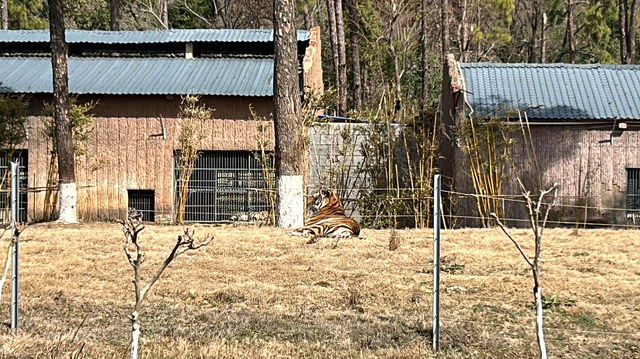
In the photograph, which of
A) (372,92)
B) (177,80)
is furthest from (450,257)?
(372,92)

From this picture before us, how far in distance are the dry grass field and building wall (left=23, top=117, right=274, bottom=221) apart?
602cm

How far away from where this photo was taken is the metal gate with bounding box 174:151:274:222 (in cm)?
1930

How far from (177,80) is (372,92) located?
67.9 ft

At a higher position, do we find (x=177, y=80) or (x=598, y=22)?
(x=598, y=22)

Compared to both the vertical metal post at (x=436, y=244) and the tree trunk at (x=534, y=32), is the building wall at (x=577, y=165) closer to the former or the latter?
the vertical metal post at (x=436, y=244)

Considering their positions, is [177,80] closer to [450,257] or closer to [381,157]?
[381,157]

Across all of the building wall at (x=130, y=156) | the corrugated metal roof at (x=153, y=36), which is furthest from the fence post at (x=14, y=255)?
the corrugated metal roof at (x=153, y=36)

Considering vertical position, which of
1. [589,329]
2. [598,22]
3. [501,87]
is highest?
[598,22]

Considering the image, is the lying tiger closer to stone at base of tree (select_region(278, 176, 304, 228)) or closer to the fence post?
stone at base of tree (select_region(278, 176, 304, 228))

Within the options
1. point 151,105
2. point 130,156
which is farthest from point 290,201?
point 151,105

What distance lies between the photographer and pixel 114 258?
Result: 11.5m

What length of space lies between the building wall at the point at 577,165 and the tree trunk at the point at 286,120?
151 inches

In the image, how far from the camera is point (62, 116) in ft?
56.4

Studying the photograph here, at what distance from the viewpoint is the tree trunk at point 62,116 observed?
16.9m
